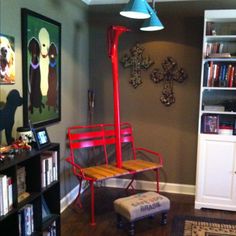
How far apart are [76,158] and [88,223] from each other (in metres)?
0.89

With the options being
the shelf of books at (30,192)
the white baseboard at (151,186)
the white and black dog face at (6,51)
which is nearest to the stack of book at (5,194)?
the shelf of books at (30,192)

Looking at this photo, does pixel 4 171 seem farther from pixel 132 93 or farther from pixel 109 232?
pixel 132 93

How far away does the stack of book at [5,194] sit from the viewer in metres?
1.96

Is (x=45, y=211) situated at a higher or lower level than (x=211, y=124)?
lower

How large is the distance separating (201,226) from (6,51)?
2436 millimetres

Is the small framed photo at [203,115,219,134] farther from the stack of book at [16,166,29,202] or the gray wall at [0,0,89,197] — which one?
the stack of book at [16,166,29,202]

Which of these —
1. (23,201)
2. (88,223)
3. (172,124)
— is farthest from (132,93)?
(23,201)

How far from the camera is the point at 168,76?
3951mm

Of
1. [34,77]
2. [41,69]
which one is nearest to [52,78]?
[41,69]

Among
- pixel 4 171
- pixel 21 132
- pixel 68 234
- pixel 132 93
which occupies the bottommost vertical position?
pixel 68 234

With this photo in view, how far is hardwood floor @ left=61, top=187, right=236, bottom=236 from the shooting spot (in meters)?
3.05

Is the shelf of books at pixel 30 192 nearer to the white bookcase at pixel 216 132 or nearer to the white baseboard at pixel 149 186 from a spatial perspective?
the white baseboard at pixel 149 186

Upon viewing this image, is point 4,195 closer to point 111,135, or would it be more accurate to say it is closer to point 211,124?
point 111,135

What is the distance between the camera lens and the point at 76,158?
3865mm
